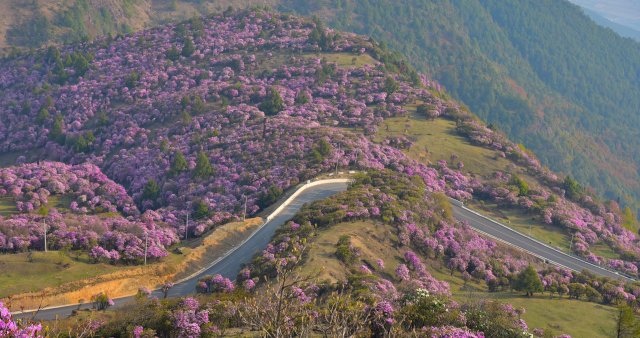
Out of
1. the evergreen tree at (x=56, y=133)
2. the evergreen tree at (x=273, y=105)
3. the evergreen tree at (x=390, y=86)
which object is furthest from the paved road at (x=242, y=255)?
the evergreen tree at (x=56, y=133)

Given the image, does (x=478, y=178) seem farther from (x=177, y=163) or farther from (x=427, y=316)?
(x=427, y=316)

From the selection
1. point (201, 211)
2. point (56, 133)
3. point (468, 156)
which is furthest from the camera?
point (56, 133)

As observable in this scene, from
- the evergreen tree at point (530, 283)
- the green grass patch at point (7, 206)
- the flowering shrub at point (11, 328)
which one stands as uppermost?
the flowering shrub at point (11, 328)

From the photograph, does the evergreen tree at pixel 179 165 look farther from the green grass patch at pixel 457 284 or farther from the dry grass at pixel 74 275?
the green grass patch at pixel 457 284

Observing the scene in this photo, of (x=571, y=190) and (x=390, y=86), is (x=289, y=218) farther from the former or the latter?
(x=390, y=86)

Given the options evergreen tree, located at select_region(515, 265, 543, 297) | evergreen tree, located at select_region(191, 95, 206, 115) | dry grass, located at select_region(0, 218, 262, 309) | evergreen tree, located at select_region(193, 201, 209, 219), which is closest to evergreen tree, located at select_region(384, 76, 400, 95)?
evergreen tree, located at select_region(191, 95, 206, 115)

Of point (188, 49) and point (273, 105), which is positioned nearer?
point (273, 105)

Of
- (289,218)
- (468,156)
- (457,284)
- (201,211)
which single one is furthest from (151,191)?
(468,156)

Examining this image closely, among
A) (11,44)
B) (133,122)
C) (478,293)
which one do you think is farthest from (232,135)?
(11,44)
